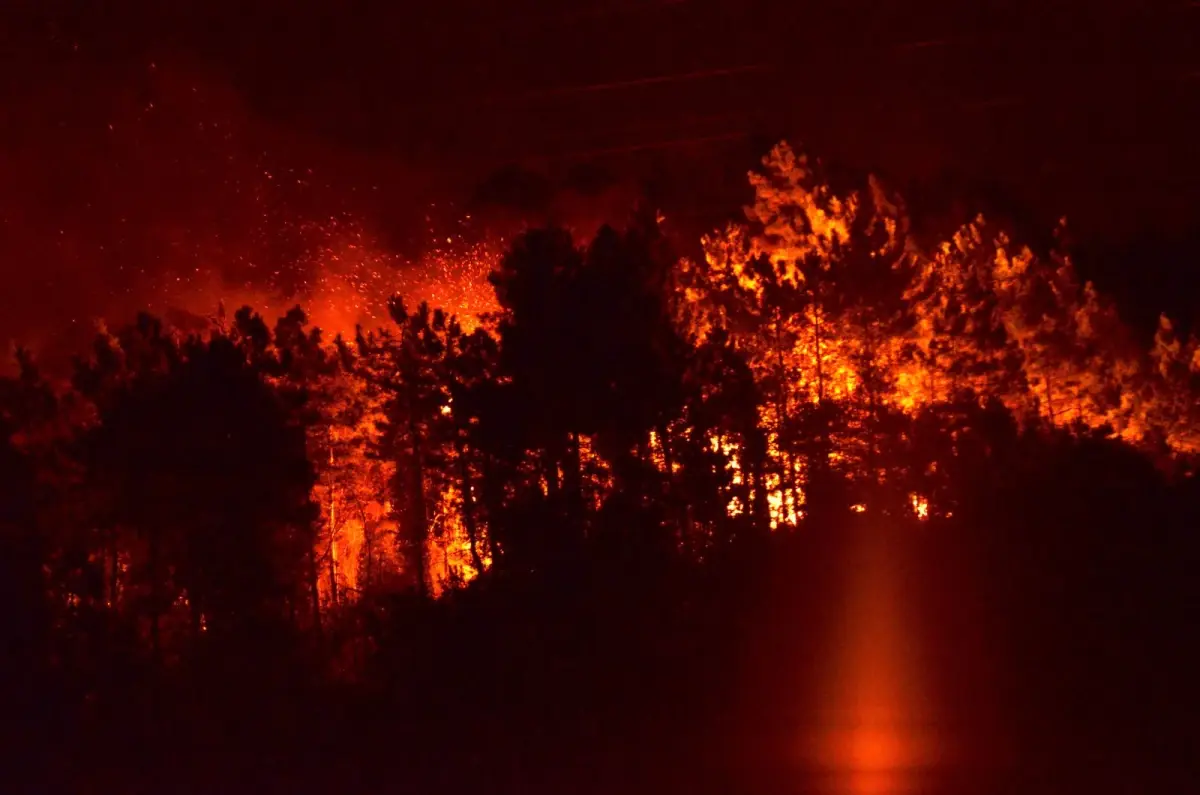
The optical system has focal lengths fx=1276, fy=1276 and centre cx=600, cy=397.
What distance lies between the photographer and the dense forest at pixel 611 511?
16.5 meters

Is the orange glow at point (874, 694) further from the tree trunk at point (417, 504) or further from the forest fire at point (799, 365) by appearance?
the tree trunk at point (417, 504)

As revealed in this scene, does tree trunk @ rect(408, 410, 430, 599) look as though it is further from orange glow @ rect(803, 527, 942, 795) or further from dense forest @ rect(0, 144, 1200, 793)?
orange glow @ rect(803, 527, 942, 795)

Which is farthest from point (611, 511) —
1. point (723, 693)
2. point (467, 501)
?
point (467, 501)

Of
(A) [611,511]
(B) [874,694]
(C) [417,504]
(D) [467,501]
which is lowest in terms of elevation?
(B) [874,694]

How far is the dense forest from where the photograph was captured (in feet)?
54.0

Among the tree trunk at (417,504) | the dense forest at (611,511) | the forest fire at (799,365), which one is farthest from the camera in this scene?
the tree trunk at (417,504)

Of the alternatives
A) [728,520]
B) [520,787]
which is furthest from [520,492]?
[520,787]

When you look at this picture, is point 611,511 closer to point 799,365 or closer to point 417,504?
point 799,365

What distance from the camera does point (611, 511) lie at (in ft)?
78.4

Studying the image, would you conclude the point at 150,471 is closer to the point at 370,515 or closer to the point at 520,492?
the point at 520,492

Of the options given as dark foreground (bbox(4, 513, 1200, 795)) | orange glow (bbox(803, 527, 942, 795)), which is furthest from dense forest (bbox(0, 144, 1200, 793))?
orange glow (bbox(803, 527, 942, 795))

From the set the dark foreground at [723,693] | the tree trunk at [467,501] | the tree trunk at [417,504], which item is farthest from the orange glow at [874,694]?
the tree trunk at [417,504]

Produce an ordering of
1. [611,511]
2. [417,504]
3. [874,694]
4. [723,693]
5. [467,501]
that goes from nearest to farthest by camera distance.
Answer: [874,694] < [723,693] < [611,511] < [467,501] < [417,504]

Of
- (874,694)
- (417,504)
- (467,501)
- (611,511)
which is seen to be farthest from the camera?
(417,504)
